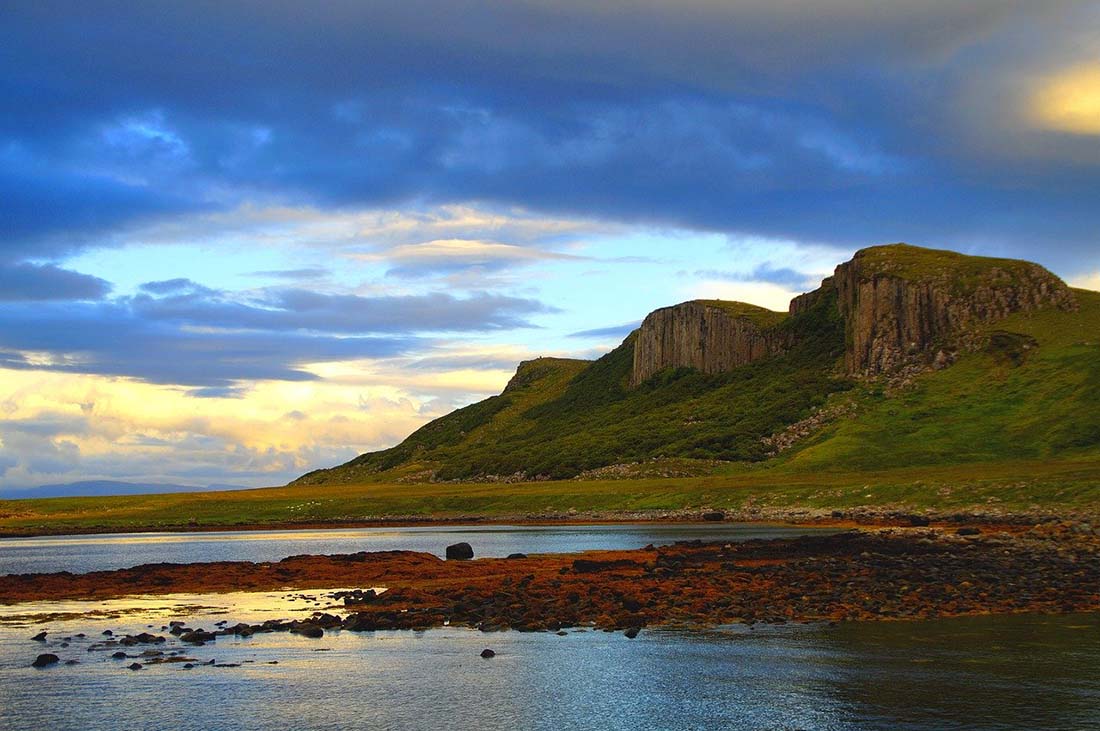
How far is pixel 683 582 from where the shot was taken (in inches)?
2078

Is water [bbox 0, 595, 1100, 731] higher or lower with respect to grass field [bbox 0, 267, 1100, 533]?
lower

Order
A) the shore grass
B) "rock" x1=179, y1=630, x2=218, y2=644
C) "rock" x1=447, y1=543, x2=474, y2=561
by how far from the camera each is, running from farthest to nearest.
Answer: the shore grass
"rock" x1=447, y1=543, x2=474, y2=561
"rock" x1=179, y1=630, x2=218, y2=644

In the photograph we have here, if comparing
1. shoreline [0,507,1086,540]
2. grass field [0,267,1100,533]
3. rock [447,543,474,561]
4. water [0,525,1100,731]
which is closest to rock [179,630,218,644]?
water [0,525,1100,731]

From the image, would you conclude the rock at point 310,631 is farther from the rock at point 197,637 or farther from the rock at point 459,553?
Result: the rock at point 459,553

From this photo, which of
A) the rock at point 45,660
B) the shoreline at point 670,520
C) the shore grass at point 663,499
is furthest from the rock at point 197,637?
the shore grass at point 663,499

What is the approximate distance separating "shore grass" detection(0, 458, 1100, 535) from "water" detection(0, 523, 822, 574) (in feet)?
51.9

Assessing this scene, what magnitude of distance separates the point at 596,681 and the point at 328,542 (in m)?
87.7

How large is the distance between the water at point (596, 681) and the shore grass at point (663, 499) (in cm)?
6064

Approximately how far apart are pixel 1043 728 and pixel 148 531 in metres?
148

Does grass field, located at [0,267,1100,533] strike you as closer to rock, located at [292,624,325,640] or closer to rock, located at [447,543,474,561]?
rock, located at [447,543,474,561]

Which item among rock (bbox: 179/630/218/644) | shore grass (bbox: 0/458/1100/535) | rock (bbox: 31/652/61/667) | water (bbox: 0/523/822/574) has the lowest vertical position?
water (bbox: 0/523/822/574)

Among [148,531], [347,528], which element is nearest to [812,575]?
[347,528]

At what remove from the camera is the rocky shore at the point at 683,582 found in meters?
43.2

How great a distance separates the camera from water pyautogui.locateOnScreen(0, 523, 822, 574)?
288ft
